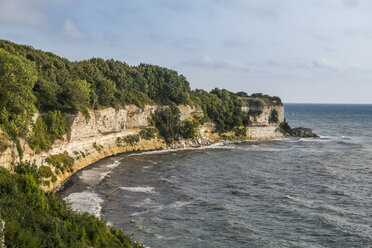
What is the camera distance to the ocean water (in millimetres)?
30672

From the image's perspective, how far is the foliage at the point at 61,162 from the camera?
46.1 meters

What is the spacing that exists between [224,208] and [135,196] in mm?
12012

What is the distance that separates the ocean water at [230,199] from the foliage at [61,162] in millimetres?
2204

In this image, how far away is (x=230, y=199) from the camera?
137 ft

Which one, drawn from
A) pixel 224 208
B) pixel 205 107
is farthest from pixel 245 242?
pixel 205 107

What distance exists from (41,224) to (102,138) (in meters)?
49.1

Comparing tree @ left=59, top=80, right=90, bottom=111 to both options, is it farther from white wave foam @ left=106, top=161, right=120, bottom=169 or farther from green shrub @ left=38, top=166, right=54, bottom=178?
green shrub @ left=38, top=166, right=54, bottom=178

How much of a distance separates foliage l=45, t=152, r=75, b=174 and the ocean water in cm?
220

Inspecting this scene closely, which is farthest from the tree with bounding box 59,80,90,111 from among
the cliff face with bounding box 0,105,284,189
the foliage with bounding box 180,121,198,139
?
the foliage with bounding box 180,121,198,139

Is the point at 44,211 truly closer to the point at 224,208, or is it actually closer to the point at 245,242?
the point at 245,242

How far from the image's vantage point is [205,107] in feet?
347

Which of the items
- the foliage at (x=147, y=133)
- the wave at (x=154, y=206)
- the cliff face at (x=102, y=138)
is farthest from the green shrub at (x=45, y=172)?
the foliage at (x=147, y=133)

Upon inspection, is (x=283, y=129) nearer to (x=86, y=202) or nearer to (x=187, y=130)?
(x=187, y=130)

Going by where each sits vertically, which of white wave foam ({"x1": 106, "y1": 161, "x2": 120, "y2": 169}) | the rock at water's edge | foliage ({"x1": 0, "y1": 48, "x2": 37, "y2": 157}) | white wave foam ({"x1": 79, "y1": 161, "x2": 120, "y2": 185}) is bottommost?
white wave foam ({"x1": 79, "y1": 161, "x2": 120, "y2": 185})
